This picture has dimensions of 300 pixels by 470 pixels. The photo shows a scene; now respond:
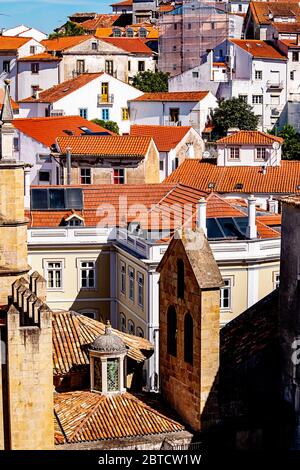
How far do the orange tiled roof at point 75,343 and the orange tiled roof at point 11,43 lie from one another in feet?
209

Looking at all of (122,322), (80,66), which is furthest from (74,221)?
(80,66)

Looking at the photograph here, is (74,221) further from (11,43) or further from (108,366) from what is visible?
(11,43)

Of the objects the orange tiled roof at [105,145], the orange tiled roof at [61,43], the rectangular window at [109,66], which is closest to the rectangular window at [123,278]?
the orange tiled roof at [105,145]

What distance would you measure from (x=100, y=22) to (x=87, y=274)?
283 ft

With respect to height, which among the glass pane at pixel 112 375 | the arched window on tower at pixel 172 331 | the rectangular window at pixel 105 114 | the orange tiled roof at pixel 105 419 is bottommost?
the orange tiled roof at pixel 105 419

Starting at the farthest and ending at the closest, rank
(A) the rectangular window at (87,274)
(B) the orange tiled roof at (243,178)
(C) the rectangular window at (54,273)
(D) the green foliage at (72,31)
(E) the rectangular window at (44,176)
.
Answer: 1. (D) the green foliage at (72,31)
2. (E) the rectangular window at (44,176)
3. (B) the orange tiled roof at (243,178)
4. (A) the rectangular window at (87,274)
5. (C) the rectangular window at (54,273)

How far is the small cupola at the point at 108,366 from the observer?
2095cm

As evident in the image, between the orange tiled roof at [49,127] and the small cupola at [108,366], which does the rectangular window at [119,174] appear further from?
the small cupola at [108,366]

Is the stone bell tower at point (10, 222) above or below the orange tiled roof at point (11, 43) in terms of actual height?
below

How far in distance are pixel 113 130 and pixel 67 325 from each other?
46.7 m

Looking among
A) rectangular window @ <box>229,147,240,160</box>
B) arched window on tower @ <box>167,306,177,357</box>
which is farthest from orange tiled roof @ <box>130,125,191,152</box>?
arched window on tower @ <box>167,306,177,357</box>

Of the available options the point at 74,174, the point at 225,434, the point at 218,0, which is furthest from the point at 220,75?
the point at 225,434

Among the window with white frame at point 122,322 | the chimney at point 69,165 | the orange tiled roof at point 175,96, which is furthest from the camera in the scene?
the orange tiled roof at point 175,96
